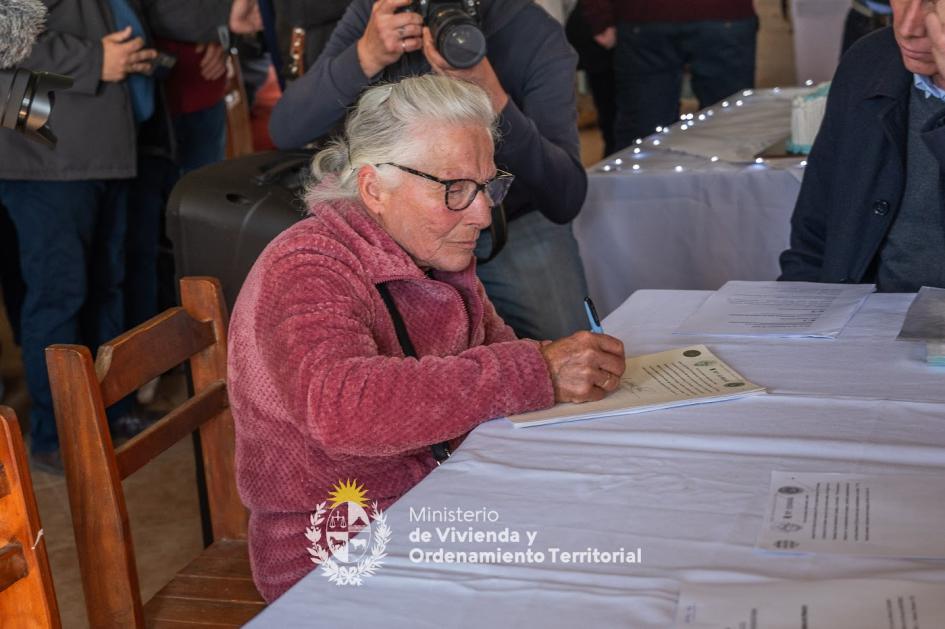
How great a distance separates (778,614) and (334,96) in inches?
70.5

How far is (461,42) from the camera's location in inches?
84.8

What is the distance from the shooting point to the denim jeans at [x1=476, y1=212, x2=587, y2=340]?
246cm

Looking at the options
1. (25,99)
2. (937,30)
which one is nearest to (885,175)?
(937,30)

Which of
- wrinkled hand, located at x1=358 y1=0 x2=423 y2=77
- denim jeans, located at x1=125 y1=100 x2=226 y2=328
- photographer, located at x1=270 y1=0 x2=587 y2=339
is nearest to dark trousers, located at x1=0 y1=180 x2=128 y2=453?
denim jeans, located at x1=125 y1=100 x2=226 y2=328

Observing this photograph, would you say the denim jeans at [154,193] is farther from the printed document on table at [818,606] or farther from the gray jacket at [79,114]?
the printed document on table at [818,606]

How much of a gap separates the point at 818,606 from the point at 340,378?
620mm

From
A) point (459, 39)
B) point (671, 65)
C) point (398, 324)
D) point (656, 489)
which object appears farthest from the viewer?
point (671, 65)

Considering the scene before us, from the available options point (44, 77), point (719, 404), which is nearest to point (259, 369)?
point (719, 404)

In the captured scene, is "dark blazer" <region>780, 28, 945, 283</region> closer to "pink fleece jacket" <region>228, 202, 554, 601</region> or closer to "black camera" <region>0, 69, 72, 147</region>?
"pink fleece jacket" <region>228, 202, 554, 601</region>

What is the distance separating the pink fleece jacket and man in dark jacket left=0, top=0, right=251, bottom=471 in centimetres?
150

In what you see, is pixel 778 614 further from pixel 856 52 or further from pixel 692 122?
pixel 692 122

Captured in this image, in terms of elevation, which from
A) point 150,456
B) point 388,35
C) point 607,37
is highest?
point 388,35

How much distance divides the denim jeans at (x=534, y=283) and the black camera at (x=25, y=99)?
89cm

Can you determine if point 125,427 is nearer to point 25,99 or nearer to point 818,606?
point 25,99
